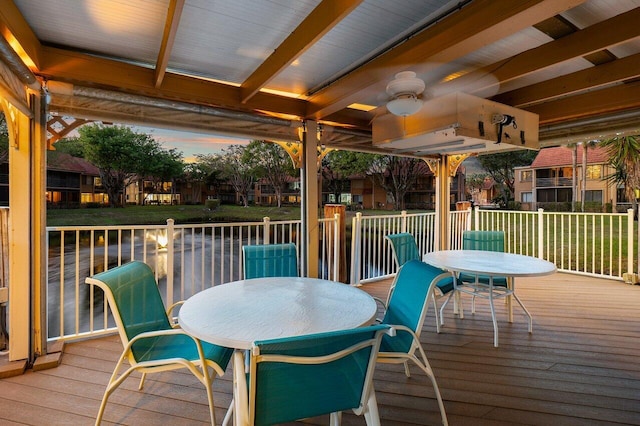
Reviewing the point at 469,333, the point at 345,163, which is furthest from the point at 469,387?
the point at 345,163

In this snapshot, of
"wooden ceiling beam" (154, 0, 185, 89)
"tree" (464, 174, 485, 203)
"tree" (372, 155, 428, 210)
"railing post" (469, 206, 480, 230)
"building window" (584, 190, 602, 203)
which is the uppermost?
"tree" (464, 174, 485, 203)

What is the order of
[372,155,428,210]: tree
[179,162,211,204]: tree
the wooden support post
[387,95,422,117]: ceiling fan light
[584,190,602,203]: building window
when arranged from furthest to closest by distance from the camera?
[584,190,602,203]: building window < [179,162,211,204]: tree < [372,155,428,210]: tree < the wooden support post < [387,95,422,117]: ceiling fan light

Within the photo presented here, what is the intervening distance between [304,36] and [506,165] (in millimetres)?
26984

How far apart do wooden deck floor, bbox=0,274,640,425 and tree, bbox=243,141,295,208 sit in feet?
44.4

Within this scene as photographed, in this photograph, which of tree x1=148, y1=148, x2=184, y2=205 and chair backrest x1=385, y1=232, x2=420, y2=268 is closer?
chair backrest x1=385, y1=232, x2=420, y2=268

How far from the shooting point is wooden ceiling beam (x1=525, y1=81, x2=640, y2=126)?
10.8ft

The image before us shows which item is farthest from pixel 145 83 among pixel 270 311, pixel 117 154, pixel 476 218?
pixel 117 154

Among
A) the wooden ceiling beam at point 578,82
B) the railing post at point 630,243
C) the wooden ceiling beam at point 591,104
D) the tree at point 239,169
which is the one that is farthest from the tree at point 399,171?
the wooden ceiling beam at point 578,82

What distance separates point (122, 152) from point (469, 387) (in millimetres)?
15958

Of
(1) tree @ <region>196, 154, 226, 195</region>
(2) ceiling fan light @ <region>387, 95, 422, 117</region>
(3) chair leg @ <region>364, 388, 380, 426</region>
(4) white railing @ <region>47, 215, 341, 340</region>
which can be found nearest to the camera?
(3) chair leg @ <region>364, 388, 380, 426</region>

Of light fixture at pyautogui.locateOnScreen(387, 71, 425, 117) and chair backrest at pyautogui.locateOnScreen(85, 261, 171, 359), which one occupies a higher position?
light fixture at pyautogui.locateOnScreen(387, 71, 425, 117)

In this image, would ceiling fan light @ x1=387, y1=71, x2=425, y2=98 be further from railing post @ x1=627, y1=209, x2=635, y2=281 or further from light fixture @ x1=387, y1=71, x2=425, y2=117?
railing post @ x1=627, y1=209, x2=635, y2=281

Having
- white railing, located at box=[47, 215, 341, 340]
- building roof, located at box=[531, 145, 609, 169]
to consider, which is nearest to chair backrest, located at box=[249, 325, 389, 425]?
white railing, located at box=[47, 215, 341, 340]

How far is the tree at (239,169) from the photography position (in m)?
16.6
